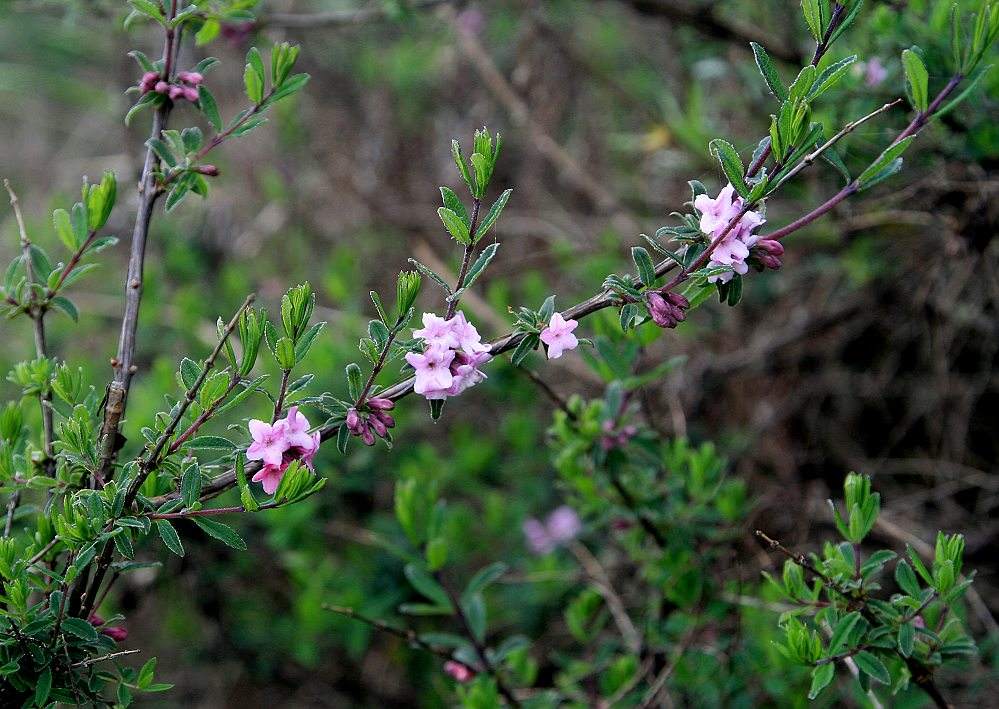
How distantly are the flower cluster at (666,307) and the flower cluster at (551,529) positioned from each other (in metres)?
1.46

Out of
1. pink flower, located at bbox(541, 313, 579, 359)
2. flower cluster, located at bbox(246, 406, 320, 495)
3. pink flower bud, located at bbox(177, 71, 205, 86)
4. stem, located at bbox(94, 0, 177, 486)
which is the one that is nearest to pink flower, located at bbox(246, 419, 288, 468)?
flower cluster, located at bbox(246, 406, 320, 495)

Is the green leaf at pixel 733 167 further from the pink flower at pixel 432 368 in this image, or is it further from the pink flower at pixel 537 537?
the pink flower at pixel 537 537

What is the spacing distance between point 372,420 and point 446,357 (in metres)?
0.12

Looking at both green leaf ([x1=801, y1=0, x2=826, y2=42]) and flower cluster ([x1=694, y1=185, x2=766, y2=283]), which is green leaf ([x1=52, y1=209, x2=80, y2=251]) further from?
green leaf ([x1=801, y1=0, x2=826, y2=42])

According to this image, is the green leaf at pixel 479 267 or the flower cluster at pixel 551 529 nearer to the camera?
the green leaf at pixel 479 267

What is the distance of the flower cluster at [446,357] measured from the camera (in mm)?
1023

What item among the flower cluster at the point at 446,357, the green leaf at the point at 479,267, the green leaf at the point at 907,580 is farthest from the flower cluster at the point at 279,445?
the green leaf at the point at 907,580

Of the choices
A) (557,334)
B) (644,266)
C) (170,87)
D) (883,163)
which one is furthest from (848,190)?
(170,87)

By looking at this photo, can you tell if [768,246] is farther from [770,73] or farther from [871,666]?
[871,666]

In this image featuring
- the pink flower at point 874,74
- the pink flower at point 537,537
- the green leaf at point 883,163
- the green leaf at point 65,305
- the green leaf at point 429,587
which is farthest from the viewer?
the pink flower at point 537,537

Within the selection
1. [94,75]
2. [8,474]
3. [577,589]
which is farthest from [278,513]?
[94,75]

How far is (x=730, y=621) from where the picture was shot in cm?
192

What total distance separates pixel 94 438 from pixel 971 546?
6.35ft

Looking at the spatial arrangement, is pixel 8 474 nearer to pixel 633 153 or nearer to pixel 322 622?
pixel 322 622
